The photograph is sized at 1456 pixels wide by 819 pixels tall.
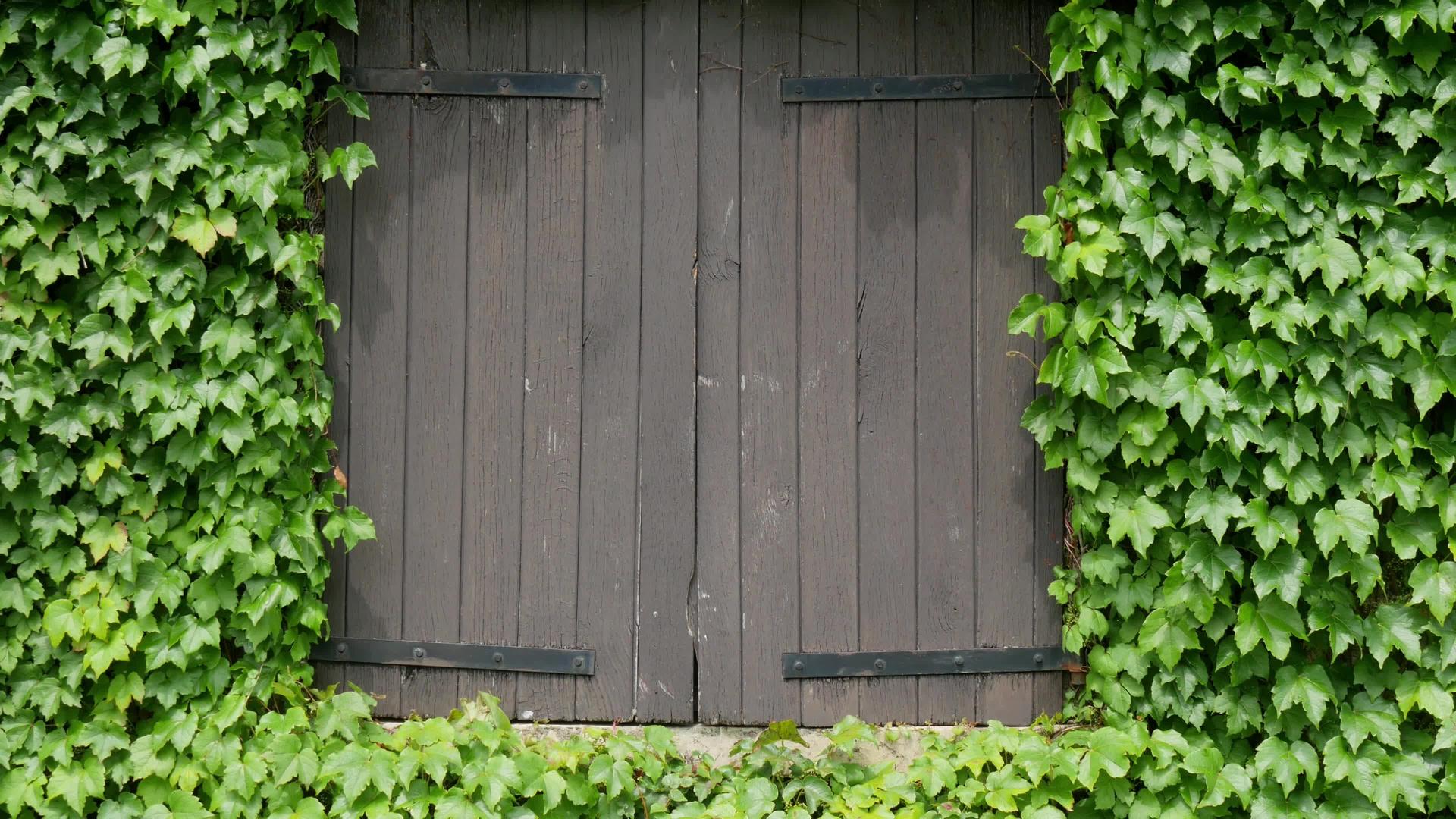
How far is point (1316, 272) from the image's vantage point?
272 centimetres

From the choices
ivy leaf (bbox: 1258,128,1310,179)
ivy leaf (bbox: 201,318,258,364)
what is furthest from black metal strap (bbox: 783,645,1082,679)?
ivy leaf (bbox: 201,318,258,364)

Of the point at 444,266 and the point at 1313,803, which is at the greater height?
the point at 444,266

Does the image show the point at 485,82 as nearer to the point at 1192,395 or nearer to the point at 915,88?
the point at 915,88

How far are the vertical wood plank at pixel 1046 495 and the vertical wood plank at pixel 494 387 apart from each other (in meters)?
1.33

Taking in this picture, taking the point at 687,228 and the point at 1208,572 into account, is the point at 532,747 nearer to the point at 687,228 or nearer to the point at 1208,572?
the point at 687,228

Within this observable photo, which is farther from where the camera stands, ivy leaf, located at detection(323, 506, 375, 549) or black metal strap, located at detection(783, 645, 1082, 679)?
black metal strap, located at detection(783, 645, 1082, 679)

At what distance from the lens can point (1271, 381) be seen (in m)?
2.65

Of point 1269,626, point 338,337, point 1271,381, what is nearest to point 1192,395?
point 1271,381

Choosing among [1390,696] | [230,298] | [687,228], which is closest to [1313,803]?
[1390,696]

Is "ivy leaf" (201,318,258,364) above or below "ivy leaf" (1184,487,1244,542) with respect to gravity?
above

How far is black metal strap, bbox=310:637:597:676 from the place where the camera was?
2.95 metres

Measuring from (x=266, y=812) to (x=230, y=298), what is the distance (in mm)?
1246

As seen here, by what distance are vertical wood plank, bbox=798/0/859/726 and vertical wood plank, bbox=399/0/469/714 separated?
0.89m

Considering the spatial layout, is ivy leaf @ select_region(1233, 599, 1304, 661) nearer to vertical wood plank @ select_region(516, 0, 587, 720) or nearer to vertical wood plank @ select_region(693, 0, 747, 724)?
vertical wood plank @ select_region(693, 0, 747, 724)
